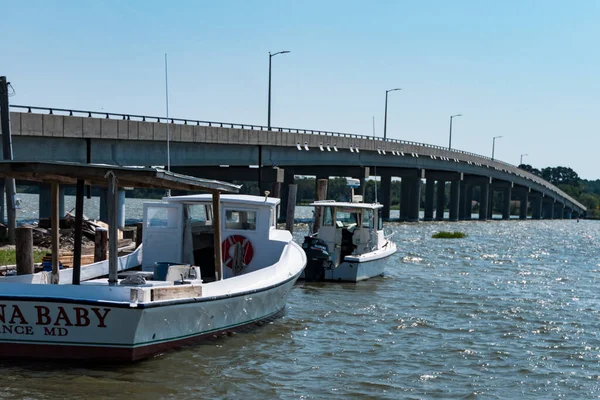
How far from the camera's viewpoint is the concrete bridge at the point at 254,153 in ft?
123

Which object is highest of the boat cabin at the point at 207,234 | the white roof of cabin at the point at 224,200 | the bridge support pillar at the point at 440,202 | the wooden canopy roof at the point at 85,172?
the wooden canopy roof at the point at 85,172

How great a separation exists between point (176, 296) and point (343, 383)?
3171mm

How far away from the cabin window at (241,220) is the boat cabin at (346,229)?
8284 millimetres

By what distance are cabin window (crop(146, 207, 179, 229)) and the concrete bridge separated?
1267cm

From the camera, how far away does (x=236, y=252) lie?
19.4 meters

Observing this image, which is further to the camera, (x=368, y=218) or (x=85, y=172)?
(x=368, y=218)

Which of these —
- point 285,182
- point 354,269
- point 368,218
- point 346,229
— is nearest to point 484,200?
point 285,182

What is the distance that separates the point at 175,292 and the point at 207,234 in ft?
18.3

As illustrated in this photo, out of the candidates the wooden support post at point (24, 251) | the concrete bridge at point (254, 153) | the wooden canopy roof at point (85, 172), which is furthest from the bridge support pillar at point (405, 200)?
the wooden canopy roof at point (85, 172)

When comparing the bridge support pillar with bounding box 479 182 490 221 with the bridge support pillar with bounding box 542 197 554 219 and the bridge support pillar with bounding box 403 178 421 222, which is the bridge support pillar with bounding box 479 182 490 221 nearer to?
the bridge support pillar with bounding box 403 178 421 222

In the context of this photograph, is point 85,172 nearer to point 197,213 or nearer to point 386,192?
point 197,213

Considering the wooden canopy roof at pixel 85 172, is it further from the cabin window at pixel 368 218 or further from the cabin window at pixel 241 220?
the cabin window at pixel 368 218

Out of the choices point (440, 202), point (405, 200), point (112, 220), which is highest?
point (112, 220)

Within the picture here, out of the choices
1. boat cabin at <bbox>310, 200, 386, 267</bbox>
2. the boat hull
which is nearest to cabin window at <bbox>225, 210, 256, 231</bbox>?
the boat hull
